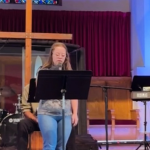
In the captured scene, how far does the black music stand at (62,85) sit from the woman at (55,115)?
0.12m

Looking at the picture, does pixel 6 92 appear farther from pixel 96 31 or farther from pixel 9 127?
pixel 96 31

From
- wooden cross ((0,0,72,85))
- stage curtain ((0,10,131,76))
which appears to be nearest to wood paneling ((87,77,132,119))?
stage curtain ((0,10,131,76))

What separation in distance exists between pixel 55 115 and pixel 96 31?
6146 mm

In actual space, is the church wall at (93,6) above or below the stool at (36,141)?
above

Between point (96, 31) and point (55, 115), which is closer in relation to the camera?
point (55, 115)

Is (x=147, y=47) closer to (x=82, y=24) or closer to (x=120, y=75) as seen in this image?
(x=120, y=75)

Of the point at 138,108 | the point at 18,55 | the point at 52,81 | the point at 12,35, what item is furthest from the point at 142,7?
the point at 52,81

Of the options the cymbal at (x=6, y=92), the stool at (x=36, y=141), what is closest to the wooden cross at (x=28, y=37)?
the stool at (x=36, y=141)

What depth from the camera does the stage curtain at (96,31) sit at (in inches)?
363

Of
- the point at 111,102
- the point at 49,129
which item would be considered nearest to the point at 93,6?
the point at 111,102

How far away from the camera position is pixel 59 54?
11.2 ft

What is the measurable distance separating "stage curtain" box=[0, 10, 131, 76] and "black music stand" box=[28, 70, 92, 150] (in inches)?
233

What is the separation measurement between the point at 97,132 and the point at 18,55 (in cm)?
283

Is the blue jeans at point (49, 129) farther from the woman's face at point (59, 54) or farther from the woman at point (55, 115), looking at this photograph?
the woman's face at point (59, 54)
